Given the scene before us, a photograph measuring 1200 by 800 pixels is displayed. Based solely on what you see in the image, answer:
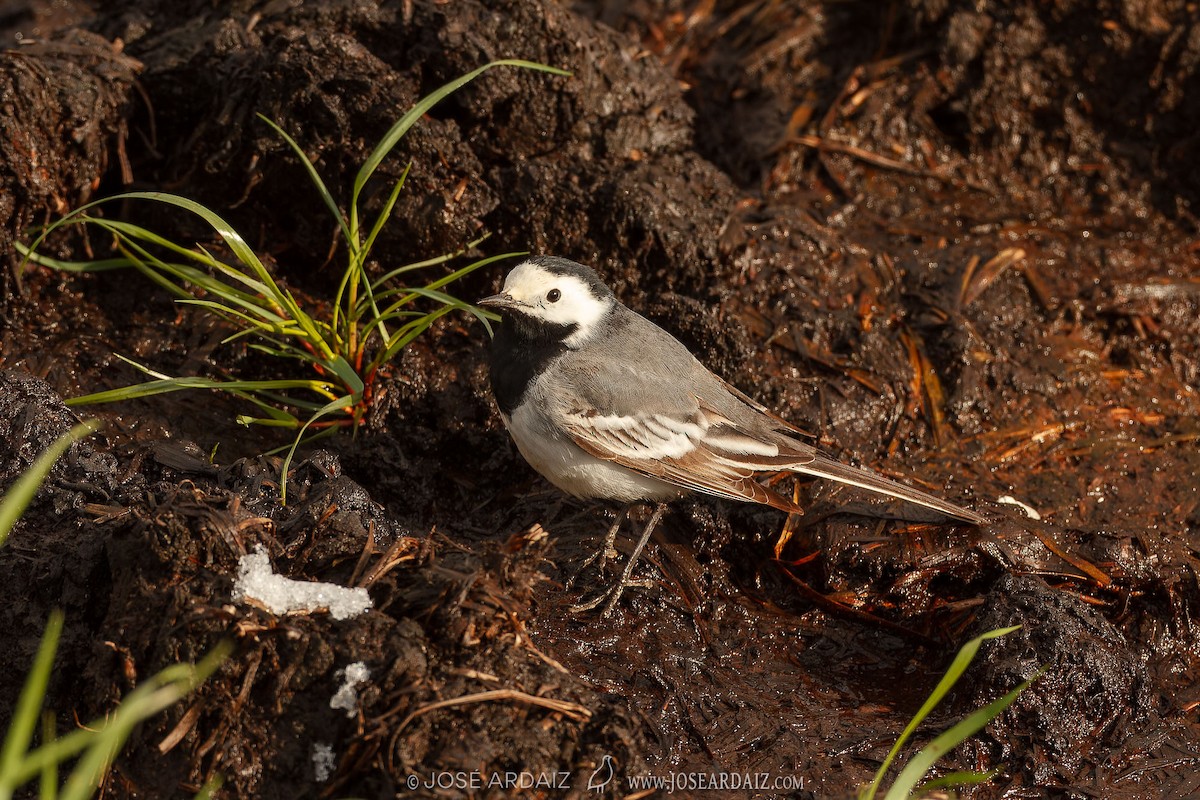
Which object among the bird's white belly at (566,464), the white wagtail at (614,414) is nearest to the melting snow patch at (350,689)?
the white wagtail at (614,414)

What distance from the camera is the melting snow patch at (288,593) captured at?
3891 millimetres

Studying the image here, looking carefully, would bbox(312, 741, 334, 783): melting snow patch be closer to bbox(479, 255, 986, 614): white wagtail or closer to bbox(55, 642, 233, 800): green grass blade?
bbox(55, 642, 233, 800): green grass blade

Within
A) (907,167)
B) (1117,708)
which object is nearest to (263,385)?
(1117,708)

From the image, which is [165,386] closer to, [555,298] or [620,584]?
[555,298]

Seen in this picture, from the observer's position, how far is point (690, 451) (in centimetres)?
541

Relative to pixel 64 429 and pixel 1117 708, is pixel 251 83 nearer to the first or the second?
pixel 64 429

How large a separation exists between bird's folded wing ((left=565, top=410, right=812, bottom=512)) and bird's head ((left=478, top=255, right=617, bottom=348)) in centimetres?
47

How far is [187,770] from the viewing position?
3762 mm

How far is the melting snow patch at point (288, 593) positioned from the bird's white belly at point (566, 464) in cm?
144

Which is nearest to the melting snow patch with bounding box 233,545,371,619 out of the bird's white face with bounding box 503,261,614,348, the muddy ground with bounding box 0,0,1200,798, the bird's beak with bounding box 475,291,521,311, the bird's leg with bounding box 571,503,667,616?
the muddy ground with bounding box 0,0,1200,798

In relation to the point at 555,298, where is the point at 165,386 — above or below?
below

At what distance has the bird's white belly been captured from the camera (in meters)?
5.22

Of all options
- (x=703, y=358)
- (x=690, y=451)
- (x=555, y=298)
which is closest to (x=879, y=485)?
(x=690, y=451)

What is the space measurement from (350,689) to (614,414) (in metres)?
2.10
